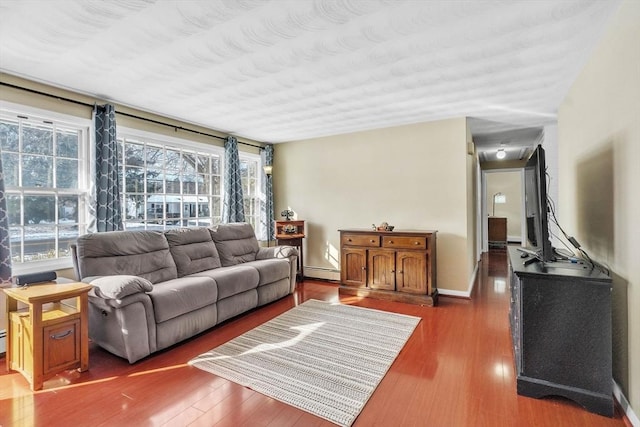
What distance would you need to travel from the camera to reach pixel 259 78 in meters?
2.96

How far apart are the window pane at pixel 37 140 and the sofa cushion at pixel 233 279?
1.92m

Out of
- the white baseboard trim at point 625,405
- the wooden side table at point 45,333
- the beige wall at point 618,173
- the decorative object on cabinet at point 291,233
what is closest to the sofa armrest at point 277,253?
the decorative object on cabinet at point 291,233

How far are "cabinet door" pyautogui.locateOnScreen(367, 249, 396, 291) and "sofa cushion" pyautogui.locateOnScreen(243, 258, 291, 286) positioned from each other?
3.78 feet

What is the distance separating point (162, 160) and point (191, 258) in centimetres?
145

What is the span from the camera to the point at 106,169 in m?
3.37

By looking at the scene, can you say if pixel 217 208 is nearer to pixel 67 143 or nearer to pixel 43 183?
pixel 67 143

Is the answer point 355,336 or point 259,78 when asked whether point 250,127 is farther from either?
point 355,336

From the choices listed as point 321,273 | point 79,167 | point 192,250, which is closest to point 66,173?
point 79,167

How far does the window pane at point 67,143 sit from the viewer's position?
3230 millimetres

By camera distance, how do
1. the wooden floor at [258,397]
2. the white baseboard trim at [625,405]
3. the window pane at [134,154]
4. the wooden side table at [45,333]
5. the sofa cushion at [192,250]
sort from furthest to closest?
the window pane at [134,154], the sofa cushion at [192,250], the wooden side table at [45,333], the wooden floor at [258,397], the white baseboard trim at [625,405]

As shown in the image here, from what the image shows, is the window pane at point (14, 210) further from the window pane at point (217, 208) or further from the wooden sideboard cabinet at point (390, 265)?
the wooden sideboard cabinet at point (390, 265)

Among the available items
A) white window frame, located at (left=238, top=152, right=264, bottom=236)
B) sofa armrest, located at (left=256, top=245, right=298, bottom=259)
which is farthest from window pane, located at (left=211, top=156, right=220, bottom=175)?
sofa armrest, located at (left=256, top=245, right=298, bottom=259)

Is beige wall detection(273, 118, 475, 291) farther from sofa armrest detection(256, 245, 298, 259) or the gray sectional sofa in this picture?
the gray sectional sofa

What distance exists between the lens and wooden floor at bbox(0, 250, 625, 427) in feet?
6.12
